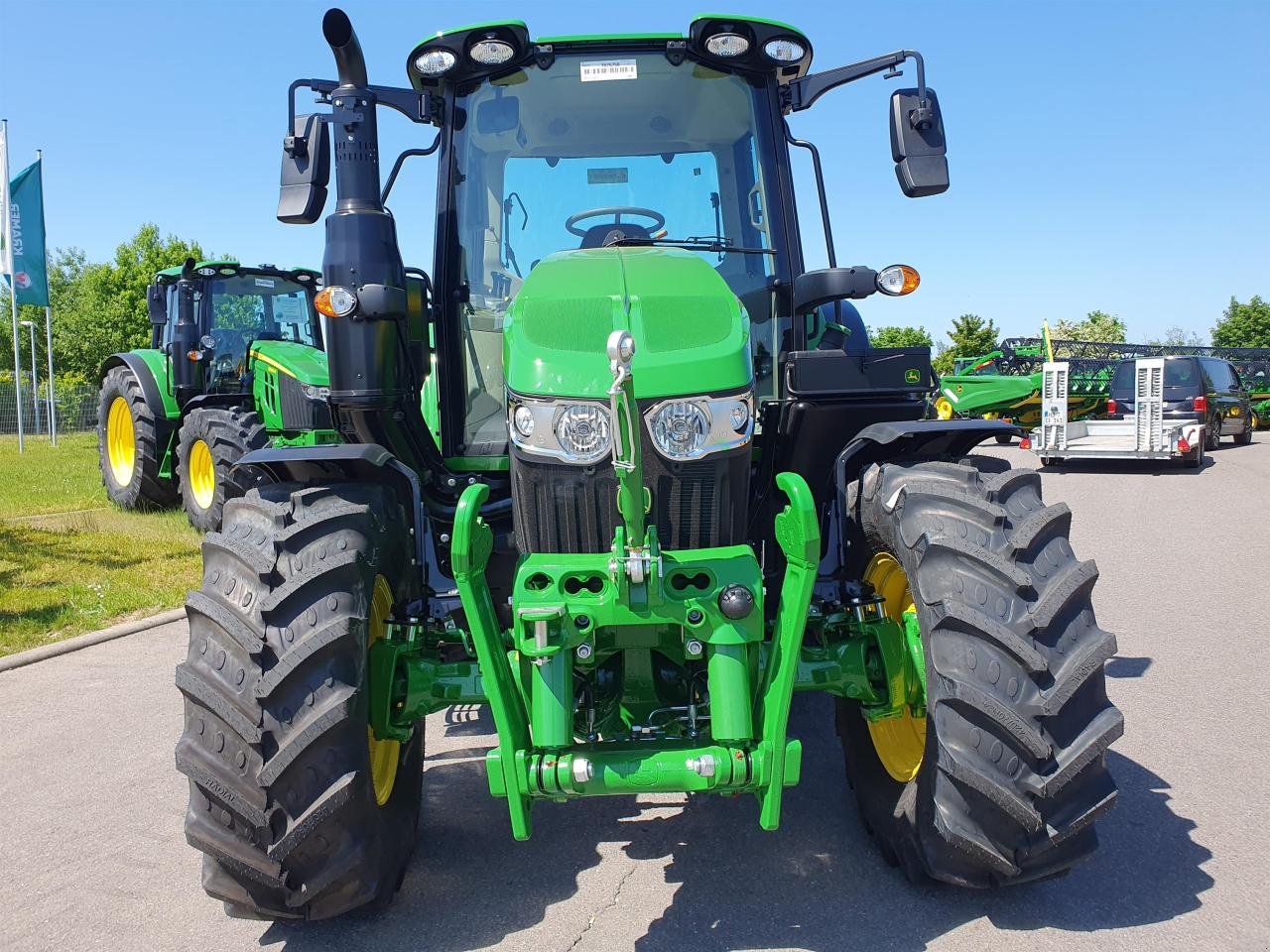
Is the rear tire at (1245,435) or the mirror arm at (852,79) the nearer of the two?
the mirror arm at (852,79)

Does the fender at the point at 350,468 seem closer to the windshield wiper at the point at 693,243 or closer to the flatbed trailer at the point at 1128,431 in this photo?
the windshield wiper at the point at 693,243

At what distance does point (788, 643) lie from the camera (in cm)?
263

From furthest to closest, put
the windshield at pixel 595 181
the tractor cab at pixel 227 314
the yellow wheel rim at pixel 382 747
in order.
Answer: the tractor cab at pixel 227 314 → the windshield at pixel 595 181 → the yellow wheel rim at pixel 382 747

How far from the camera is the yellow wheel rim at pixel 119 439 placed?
482 inches

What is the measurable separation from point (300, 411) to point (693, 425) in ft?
20.5

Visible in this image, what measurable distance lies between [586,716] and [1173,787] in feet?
8.10

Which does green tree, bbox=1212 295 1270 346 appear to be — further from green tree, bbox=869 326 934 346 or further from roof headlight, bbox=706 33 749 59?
roof headlight, bbox=706 33 749 59

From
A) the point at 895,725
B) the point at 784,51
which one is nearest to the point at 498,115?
the point at 784,51

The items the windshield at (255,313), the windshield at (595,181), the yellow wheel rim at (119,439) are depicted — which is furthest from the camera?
the yellow wheel rim at (119,439)

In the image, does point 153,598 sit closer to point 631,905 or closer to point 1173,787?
point 631,905

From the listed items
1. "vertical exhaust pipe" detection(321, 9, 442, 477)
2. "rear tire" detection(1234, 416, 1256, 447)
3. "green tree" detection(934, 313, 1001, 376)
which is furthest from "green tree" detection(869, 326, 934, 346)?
"vertical exhaust pipe" detection(321, 9, 442, 477)

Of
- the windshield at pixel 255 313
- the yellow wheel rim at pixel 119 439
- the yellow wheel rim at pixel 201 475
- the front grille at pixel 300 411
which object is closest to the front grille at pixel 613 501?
→ the front grille at pixel 300 411

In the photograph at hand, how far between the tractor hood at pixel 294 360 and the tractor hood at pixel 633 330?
249 inches

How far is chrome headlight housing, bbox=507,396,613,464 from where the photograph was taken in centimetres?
282
